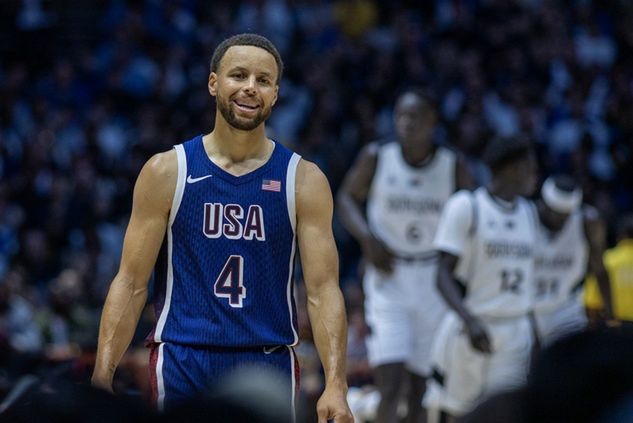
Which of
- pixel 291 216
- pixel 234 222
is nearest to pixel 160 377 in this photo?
pixel 234 222

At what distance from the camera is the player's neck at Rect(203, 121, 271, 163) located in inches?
242

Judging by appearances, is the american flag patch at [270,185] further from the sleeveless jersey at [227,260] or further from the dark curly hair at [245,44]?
the dark curly hair at [245,44]

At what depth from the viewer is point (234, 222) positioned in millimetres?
6020

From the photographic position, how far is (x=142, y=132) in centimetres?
1645

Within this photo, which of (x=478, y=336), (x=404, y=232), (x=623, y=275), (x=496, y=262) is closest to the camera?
(x=478, y=336)

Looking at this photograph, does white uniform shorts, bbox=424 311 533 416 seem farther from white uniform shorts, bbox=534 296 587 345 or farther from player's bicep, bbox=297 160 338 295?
player's bicep, bbox=297 160 338 295

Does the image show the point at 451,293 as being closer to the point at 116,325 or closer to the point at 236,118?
the point at 236,118

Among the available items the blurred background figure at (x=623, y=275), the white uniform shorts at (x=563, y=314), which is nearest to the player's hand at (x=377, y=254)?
the white uniform shorts at (x=563, y=314)

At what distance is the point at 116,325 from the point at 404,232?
4.61 meters

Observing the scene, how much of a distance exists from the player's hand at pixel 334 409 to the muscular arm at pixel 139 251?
0.90 m

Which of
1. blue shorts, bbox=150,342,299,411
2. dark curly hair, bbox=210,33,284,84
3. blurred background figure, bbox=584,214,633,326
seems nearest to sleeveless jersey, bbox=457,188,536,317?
blurred background figure, bbox=584,214,633,326

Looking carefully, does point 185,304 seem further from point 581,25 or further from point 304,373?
point 581,25

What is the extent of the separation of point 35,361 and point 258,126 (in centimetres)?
597

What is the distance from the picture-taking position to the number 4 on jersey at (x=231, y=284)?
19.6ft
